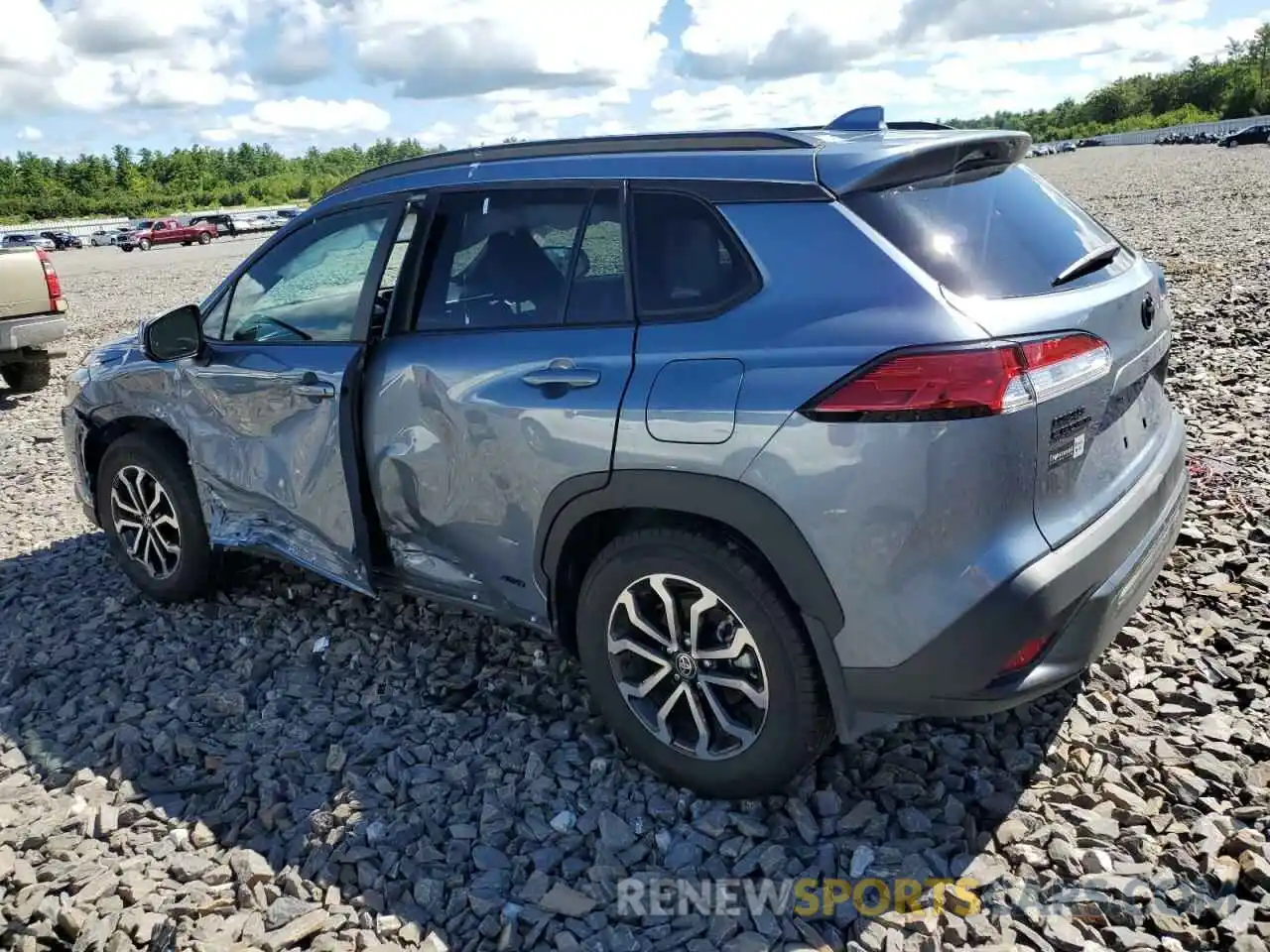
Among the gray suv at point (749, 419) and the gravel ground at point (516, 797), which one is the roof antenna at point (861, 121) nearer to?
the gray suv at point (749, 419)

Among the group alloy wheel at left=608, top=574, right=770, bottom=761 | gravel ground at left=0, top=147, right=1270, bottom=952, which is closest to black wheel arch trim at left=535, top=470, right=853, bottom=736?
alloy wheel at left=608, top=574, right=770, bottom=761

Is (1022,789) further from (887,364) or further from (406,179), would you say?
(406,179)

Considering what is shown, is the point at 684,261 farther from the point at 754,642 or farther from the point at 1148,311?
the point at 1148,311

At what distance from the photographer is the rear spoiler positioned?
2734 mm

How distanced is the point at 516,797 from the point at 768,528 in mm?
1254

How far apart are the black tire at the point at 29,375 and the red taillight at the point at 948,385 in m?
10.4

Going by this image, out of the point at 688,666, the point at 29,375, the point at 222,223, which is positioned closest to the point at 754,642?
the point at 688,666

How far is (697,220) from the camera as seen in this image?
2.96 meters

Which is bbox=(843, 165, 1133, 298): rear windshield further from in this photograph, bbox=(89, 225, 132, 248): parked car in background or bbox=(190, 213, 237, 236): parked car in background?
bbox=(89, 225, 132, 248): parked car in background

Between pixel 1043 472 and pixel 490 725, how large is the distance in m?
2.06

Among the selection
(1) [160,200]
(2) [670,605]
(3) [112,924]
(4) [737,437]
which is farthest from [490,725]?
(1) [160,200]

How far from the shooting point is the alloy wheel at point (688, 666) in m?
2.94

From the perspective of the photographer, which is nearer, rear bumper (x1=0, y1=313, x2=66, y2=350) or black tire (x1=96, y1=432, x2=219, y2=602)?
black tire (x1=96, y1=432, x2=219, y2=602)

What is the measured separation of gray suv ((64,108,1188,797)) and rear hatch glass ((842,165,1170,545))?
0.04ft
